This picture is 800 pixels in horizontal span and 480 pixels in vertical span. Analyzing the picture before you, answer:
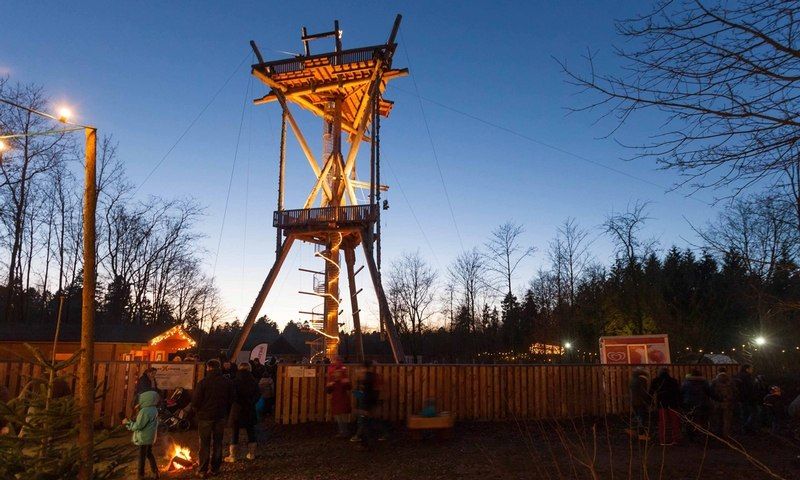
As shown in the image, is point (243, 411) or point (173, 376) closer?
point (243, 411)

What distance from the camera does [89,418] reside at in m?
5.13

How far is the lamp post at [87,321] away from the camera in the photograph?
201 inches

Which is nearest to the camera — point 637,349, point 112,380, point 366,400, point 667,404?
point 667,404

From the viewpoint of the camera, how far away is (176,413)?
13758 millimetres

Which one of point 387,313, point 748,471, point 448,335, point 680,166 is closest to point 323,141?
point 387,313

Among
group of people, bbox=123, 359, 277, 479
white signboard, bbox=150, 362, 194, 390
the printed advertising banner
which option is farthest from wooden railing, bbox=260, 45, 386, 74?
group of people, bbox=123, 359, 277, 479

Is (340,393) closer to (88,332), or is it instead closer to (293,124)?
(88,332)

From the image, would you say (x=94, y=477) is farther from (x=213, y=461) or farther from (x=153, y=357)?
(x=153, y=357)

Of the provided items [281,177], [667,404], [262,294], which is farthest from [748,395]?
[281,177]

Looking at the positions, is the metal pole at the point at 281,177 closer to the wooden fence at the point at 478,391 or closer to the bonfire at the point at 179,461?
the wooden fence at the point at 478,391

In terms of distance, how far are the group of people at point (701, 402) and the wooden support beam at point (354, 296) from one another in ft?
49.6

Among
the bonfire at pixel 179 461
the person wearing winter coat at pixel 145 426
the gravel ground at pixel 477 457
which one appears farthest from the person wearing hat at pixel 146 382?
the person wearing winter coat at pixel 145 426

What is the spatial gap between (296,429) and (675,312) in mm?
27157

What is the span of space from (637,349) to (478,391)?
5921 millimetres
